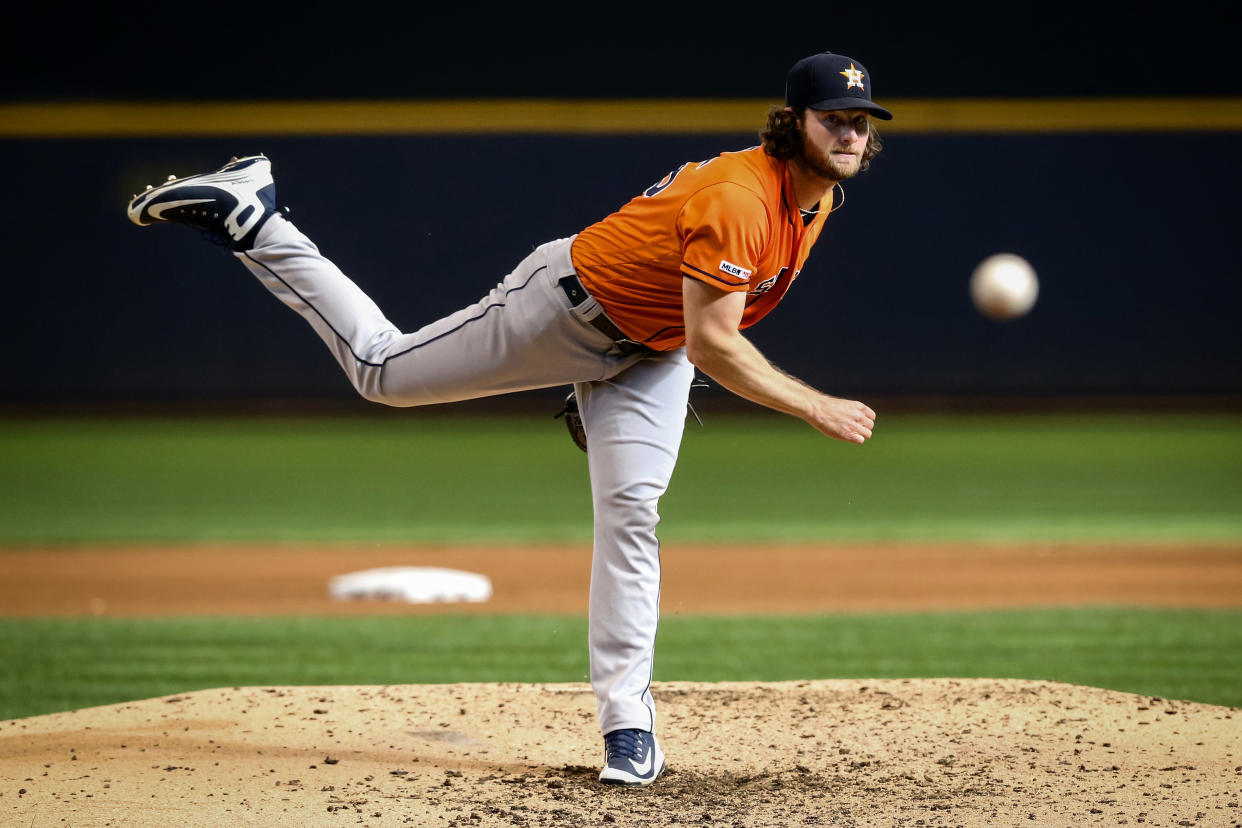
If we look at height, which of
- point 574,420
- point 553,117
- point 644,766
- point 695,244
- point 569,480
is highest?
point 553,117

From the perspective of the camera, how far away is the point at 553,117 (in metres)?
14.6

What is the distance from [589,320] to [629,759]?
98 cm

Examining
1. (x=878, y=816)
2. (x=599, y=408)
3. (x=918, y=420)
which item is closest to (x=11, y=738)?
(x=599, y=408)

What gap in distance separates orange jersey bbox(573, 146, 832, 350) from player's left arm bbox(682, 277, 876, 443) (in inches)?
1.4

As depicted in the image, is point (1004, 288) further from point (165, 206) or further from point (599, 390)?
point (165, 206)

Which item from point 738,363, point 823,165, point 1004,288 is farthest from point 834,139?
point 1004,288

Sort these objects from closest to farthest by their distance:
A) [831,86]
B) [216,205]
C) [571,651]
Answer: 1. [831,86]
2. [216,205]
3. [571,651]

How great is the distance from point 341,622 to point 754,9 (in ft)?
36.2

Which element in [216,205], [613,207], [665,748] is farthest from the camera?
[613,207]

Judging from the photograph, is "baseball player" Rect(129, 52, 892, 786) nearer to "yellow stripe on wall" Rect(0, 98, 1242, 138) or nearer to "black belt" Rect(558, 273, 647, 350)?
"black belt" Rect(558, 273, 647, 350)

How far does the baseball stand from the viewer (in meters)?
13.0

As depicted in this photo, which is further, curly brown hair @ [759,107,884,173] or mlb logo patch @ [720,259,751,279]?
curly brown hair @ [759,107,884,173]

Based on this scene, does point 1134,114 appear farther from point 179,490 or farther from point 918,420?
point 179,490

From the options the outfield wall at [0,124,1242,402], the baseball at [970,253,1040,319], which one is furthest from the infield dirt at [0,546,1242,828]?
the outfield wall at [0,124,1242,402]
